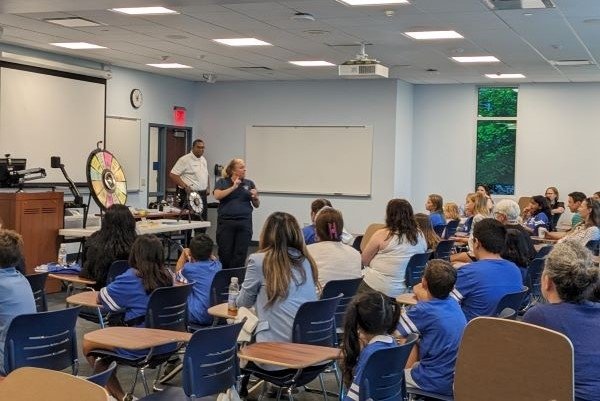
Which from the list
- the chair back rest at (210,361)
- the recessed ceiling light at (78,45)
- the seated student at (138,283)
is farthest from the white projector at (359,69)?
the chair back rest at (210,361)

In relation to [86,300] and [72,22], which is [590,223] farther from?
[72,22]

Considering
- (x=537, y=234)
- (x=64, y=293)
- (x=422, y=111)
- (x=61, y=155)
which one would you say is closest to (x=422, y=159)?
(x=422, y=111)

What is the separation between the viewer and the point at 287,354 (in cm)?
396

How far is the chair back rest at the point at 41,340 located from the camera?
400 cm

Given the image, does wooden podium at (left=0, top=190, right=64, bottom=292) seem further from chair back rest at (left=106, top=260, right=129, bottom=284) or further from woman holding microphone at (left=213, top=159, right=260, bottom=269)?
chair back rest at (left=106, top=260, right=129, bottom=284)

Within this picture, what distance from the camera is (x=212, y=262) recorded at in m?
5.82

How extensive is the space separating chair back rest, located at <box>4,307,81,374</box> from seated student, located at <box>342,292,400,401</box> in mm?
1541

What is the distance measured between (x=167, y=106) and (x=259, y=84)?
1.88 m

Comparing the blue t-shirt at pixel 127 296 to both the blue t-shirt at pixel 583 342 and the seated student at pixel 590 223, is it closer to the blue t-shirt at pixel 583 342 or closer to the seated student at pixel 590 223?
the blue t-shirt at pixel 583 342

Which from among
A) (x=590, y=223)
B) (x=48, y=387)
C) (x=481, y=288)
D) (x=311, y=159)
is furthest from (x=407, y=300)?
(x=311, y=159)

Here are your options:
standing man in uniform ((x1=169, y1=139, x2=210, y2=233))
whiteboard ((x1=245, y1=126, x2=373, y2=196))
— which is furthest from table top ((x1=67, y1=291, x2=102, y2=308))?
whiteboard ((x1=245, y1=126, x2=373, y2=196))

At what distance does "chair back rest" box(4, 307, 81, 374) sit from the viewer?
157 inches

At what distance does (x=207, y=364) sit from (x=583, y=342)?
1708 mm

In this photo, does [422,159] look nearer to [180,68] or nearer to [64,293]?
[180,68]
